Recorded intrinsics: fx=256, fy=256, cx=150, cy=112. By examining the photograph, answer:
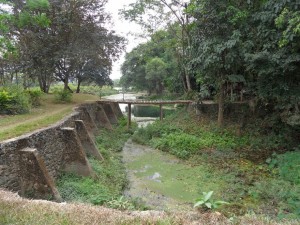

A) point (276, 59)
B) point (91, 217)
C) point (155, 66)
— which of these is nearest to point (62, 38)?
point (276, 59)

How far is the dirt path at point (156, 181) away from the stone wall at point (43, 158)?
193cm

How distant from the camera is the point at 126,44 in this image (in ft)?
62.4

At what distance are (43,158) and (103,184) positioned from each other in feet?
7.63

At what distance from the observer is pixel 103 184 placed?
9305 millimetres

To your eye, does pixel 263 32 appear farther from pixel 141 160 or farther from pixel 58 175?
pixel 58 175

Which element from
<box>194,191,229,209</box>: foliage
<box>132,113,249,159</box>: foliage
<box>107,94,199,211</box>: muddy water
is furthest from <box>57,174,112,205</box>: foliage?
<box>132,113,249,159</box>: foliage

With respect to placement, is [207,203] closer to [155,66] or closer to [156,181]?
[156,181]

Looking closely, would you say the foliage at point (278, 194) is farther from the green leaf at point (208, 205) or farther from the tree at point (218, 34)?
the tree at point (218, 34)

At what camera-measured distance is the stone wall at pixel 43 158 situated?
21.8ft

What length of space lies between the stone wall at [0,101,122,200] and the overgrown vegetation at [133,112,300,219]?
483cm

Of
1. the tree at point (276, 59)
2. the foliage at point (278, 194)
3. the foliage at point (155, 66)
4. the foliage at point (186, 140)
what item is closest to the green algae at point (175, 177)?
the foliage at point (186, 140)

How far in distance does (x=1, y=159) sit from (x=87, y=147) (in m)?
5.63

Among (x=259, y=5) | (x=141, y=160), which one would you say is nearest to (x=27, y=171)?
(x=141, y=160)

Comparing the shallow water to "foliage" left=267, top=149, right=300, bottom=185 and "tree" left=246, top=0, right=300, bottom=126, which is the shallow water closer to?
"foliage" left=267, top=149, right=300, bottom=185
